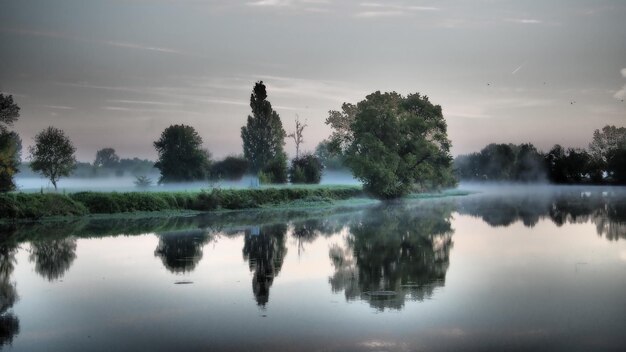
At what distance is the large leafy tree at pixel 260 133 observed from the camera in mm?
78938

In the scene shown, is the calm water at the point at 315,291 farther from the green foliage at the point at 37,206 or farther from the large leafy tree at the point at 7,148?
the large leafy tree at the point at 7,148

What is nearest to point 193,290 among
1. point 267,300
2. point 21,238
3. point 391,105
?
point 267,300

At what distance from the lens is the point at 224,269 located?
53.7ft

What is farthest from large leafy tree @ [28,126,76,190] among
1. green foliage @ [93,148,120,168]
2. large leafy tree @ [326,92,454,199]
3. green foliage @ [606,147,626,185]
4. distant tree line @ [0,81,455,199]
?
green foliage @ [606,147,626,185]

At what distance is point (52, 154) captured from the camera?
171 ft

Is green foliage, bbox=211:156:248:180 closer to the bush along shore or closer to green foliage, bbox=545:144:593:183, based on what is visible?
the bush along shore

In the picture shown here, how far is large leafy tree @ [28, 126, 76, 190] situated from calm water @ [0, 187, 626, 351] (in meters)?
28.3

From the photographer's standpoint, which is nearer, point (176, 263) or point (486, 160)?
point (176, 263)

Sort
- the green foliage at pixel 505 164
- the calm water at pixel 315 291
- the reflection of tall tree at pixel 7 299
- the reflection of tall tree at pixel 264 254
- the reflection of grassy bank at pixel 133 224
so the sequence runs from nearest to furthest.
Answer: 1. the calm water at pixel 315 291
2. the reflection of tall tree at pixel 7 299
3. the reflection of tall tree at pixel 264 254
4. the reflection of grassy bank at pixel 133 224
5. the green foliage at pixel 505 164

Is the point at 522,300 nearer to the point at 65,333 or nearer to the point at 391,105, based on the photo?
the point at 65,333

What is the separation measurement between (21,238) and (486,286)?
62.2 ft

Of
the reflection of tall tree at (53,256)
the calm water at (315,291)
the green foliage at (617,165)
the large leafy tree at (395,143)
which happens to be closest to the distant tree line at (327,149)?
the large leafy tree at (395,143)

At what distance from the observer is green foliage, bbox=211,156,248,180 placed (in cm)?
8012

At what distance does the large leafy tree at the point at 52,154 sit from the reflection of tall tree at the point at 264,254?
98.9 ft
